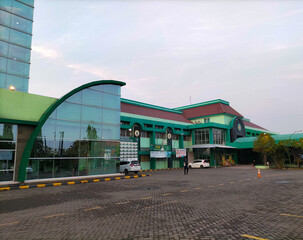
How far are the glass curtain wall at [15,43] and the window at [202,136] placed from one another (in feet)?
120

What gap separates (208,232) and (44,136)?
1905cm

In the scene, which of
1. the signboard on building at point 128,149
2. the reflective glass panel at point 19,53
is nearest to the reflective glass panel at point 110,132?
the signboard on building at point 128,149

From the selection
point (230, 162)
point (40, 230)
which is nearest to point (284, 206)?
point (40, 230)

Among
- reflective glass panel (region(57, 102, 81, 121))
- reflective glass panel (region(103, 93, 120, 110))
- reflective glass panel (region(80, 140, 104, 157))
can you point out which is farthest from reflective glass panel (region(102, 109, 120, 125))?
reflective glass panel (region(57, 102, 81, 121))

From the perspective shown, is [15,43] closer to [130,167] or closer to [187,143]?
[130,167]

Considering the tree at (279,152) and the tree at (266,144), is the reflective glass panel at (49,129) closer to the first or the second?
the tree at (266,144)

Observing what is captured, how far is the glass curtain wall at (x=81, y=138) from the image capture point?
21.5 m

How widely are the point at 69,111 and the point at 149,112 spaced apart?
910 inches

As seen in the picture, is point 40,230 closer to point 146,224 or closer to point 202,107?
point 146,224

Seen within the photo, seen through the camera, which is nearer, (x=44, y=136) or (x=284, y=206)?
(x=284, y=206)

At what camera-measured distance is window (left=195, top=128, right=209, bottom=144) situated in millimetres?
47719

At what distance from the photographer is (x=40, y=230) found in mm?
6914

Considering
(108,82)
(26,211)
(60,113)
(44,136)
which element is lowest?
(26,211)

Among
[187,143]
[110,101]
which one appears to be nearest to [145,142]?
[187,143]
